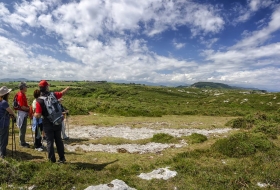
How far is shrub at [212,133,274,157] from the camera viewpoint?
428 inches

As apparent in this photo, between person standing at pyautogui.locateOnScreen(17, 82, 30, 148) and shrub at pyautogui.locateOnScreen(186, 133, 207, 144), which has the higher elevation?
person standing at pyautogui.locateOnScreen(17, 82, 30, 148)

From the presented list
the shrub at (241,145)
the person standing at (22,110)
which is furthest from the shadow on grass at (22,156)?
the shrub at (241,145)

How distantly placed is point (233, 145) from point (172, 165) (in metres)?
4.62

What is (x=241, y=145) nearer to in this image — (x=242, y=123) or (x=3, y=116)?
(x=242, y=123)

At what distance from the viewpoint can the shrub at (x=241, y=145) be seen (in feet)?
35.7

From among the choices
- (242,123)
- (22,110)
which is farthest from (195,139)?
(22,110)

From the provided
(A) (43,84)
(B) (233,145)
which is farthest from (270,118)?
(A) (43,84)

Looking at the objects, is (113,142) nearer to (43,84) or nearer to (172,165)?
(172,165)

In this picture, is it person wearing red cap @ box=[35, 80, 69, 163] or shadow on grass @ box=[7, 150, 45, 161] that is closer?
person wearing red cap @ box=[35, 80, 69, 163]

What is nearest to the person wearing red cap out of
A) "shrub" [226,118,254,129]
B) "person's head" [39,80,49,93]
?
"person's head" [39,80,49,93]

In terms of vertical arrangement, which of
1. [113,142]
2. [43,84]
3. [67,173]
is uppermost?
[43,84]

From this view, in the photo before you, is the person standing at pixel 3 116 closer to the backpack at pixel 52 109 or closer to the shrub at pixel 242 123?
the backpack at pixel 52 109

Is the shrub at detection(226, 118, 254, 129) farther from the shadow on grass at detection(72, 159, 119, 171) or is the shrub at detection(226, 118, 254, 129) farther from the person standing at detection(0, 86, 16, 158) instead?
the person standing at detection(0, 86, 16, 158)

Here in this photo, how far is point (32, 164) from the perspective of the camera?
7.69 metres
